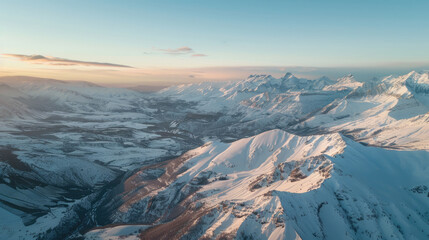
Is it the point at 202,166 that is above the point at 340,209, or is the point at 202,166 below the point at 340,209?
below

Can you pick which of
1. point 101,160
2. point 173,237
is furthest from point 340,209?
point 101,160

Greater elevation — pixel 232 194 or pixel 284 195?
pixel 284 195

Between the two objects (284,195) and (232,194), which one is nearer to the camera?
(284,195)

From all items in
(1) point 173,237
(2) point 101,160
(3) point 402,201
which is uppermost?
(3) point 402,201

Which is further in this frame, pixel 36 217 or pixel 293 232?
pixel 36 217

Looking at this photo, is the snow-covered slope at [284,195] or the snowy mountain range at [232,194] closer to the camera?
the snow-covered slope at [284,195]

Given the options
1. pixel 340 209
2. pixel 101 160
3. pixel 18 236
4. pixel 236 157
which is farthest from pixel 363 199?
pixel 101 160

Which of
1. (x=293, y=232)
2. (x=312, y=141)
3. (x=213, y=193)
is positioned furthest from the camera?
(x=312, y=141)

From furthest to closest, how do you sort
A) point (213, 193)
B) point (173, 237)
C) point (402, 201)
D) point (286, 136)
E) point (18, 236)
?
point (286, 136) < point (213, 193) < point (18, 236) < point (402, 201) < point (173, 237)

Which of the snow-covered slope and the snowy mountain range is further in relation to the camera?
the snowy mountain range

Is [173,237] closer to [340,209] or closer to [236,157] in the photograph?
[340,209]
